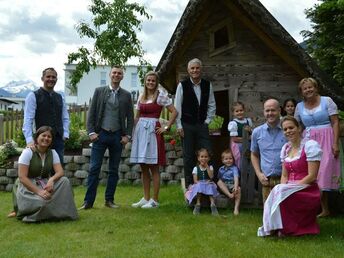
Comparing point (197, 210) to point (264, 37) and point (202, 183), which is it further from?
point (264, 37)

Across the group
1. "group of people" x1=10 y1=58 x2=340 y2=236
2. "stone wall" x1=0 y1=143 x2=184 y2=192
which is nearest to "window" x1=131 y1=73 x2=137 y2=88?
"stone wall" x1=0 y1=143 x2=184 y2=192

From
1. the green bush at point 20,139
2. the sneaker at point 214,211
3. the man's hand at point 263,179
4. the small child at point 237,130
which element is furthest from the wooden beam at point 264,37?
the green bush at point 20,139

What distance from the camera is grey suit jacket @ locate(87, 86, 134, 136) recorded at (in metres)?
7.48

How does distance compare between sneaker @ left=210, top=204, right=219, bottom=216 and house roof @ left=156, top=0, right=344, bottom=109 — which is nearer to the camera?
sneaker @ left=210, top=204, right=219, bottom=216

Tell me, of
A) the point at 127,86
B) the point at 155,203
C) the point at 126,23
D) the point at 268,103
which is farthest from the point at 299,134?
the point at 127,86

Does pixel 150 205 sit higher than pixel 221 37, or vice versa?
pixel 221 37

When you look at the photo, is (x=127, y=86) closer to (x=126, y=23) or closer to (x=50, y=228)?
(x=126, y=23)

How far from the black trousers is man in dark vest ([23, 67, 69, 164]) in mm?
1864

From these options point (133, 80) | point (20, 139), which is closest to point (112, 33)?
point (20, 139)

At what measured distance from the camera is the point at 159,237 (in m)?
5.64

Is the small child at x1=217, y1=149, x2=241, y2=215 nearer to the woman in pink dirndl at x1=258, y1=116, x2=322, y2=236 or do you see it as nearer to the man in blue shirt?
the man in blue shirt

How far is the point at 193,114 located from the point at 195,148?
520mm

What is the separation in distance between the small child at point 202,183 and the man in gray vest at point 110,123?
121cm

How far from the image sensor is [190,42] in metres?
9.01
